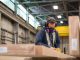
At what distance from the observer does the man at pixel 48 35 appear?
308 centimetres

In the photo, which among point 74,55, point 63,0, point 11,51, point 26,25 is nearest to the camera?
point 11,51

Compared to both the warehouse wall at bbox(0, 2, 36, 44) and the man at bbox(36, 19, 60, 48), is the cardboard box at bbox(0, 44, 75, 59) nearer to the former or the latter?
the man at bbox(36, 19, 60, 48)

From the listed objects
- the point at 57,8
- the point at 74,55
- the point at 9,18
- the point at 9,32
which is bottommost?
the point at 74,55

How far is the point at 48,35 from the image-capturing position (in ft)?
11.0

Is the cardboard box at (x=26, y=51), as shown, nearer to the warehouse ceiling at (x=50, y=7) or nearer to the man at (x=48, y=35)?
the man at (x=48, y=35)

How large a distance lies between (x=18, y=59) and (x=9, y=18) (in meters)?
10.6

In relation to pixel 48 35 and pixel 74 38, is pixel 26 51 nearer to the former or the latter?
pixel 74 38

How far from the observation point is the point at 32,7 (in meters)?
15.3

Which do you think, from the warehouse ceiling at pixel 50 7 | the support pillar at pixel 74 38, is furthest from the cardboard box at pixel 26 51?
the warehouse ceiling at pixel 50 7

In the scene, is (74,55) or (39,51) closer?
(39,51)

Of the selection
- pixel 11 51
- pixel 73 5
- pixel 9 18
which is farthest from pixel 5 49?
pixel 73 5

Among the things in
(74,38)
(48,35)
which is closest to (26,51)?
(74,38)

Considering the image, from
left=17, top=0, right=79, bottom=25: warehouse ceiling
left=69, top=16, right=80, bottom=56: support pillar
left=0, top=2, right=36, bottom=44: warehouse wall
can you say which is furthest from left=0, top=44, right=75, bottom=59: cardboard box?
left=17, top=0, right=79, bottom=25: warehouse ceiling

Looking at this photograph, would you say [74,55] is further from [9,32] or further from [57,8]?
[57,8]
